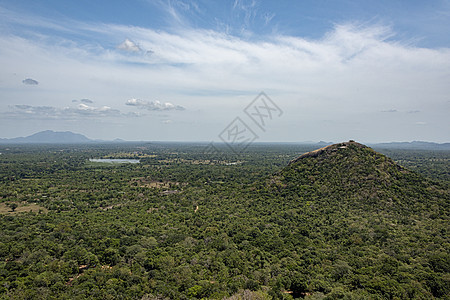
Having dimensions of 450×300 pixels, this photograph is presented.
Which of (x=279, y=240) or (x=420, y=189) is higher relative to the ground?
(x=420, y=189)

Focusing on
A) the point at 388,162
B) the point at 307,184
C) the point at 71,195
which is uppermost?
the point at 388,162

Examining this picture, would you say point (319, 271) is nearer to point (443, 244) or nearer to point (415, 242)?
point (415, 242)

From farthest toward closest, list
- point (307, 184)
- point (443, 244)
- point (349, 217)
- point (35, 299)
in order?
point (307, 184), point (349, 217), point (443, 244), point (35, 299)

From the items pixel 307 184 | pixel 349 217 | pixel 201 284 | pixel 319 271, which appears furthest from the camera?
pixel 307 184

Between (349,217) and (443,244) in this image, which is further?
(349,217)

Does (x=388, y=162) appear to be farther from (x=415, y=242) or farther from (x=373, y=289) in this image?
(x=373, y=289)

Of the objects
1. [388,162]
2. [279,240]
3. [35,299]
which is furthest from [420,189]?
[35,299]
